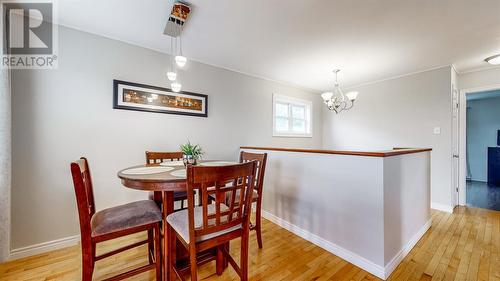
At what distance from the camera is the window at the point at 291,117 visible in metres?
4.11

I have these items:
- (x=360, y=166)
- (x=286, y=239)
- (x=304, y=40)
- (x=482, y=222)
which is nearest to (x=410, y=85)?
(x=482, y=222)

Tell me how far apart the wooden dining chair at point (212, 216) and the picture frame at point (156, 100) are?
1.65 meters

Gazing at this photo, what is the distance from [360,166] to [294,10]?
1.57m

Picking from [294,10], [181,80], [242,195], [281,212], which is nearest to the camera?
[242,195]

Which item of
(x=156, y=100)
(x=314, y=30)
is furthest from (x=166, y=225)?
(x=314, y=30)

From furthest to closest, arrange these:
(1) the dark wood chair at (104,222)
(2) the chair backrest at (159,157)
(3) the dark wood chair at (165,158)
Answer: (2) the chair backrest at (159,157)
(3) the dark wood chair at (165,158)
(1) the dark wood chair at (104,222)

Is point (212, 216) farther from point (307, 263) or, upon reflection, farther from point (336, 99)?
point (336, 99)

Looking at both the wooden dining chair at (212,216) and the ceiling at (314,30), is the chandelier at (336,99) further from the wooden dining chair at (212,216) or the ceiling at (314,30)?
→ the wooden dining chair at (212,216)

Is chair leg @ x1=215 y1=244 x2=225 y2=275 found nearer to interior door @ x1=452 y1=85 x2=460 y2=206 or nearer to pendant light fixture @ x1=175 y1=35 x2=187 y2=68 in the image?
pendant light fixture @ x1=175 y1=35 x2=187 y2=68

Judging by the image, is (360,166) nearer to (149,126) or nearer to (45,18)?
(149,126)

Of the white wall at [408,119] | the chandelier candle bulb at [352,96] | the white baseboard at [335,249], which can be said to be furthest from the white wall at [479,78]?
the white baseboard at [335,249]

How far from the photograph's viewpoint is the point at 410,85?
11.7 ft

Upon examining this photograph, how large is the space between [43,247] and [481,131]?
916 cm

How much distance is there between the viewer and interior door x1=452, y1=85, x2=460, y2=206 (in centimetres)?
319
